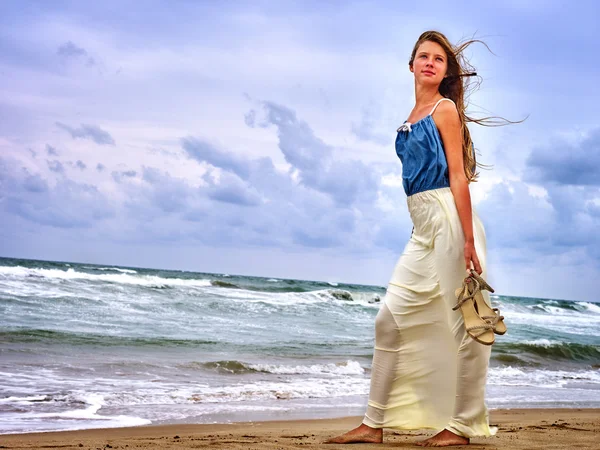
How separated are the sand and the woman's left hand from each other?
87 centimetres

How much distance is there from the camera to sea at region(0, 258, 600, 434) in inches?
225

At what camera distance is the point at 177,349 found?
9812 millimetres

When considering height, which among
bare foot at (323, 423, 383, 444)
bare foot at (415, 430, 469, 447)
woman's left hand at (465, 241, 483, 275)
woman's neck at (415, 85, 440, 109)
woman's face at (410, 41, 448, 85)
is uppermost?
woman's face at (410, 41, 448, 85)

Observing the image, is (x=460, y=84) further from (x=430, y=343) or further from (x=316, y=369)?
(x=316, y=369)

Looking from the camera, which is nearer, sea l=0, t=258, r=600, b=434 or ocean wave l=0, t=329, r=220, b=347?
sea l=0, t=258, r=600, b=434

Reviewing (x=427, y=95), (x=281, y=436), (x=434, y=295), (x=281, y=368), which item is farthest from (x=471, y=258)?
(x=281, y=368)

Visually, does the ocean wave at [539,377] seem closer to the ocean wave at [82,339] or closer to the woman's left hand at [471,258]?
the ocean wave at [82,339]

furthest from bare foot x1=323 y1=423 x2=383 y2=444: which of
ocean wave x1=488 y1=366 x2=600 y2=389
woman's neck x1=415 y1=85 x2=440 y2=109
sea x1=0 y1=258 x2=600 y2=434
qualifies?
ocean wave x1=488 y1=366 x2=600 y2=389

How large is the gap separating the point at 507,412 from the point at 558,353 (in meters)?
7.13

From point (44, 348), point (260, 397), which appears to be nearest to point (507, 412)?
point (260, 397)

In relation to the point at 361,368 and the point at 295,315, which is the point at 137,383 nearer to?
the point at 361,368

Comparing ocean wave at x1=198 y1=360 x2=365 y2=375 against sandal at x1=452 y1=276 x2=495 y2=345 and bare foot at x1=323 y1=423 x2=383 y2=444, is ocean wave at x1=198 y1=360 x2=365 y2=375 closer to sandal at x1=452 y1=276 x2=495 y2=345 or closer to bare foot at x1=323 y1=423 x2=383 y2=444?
bare foot at x1=323 y1=423 x2=383 y2=444

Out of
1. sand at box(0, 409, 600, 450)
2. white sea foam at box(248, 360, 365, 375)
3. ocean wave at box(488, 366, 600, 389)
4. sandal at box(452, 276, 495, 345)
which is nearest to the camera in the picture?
sandal at box(452, 276, 495, 345)

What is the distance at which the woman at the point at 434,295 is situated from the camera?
330 centimetres
